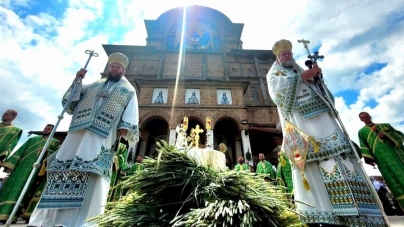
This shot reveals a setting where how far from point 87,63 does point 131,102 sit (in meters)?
1.11

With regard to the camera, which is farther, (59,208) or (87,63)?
(87,63)

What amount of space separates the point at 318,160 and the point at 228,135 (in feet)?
41.3

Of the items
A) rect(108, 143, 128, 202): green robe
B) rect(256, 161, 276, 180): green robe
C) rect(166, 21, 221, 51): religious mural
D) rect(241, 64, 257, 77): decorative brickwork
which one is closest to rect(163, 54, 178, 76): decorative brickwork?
rect(166, 21, 221, 51): religious mural

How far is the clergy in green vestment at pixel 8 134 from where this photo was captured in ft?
12.5

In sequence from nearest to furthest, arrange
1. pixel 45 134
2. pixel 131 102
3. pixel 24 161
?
pixel 131 102 < pixel 24 161 < pixel 45 134

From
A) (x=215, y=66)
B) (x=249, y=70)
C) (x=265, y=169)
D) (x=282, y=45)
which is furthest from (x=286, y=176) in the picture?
(x=249, y=70)

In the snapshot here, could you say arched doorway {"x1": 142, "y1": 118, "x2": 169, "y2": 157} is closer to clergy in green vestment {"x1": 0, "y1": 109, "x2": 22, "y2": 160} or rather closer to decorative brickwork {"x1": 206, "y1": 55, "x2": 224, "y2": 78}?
decorative brickwork {"x1": 206, "y1": 55, "x2": 224, "y2": 78}

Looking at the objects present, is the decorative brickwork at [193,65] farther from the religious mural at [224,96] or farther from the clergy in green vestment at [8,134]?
the clergy in green vestment at [8,134]

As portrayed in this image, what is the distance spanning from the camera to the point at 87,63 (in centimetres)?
313

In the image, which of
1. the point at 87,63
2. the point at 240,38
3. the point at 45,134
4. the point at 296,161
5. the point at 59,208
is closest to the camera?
the point at 59,208

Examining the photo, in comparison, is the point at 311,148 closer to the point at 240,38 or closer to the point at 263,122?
the point at 263,122

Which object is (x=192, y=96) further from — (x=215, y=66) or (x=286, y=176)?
(x=286, y=176)

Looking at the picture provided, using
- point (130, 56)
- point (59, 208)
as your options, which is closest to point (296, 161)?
point (59, 208)

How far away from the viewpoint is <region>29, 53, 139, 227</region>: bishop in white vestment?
6.61 feet
